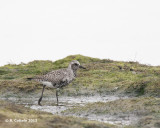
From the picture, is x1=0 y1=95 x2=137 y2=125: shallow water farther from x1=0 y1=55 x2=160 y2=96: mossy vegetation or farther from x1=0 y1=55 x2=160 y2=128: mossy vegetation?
x1=0 y1=55 x2=160 y2=96: mossy vegetation

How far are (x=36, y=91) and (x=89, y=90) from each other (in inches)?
123

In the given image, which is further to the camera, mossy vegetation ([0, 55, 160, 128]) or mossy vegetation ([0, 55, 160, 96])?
mossy vegetation ([0, 55, 160, 96])

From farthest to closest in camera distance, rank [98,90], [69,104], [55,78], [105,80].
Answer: [105,80], [98,90], [55,78], [69,104]

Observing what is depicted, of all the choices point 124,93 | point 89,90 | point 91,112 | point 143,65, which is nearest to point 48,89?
point 89,90

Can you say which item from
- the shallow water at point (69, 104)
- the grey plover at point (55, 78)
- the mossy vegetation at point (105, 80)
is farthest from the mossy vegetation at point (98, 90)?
the grey plover at point (55, 78)

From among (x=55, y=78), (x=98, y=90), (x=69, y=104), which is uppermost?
(x=55, y=78)

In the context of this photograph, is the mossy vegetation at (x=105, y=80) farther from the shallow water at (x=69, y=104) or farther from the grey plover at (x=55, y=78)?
the grey plover at (x=55, y=78)

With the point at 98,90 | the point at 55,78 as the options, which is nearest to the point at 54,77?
the point at 55,78

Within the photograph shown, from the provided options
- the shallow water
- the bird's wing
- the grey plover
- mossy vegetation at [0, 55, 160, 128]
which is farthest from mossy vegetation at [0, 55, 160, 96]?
the bird's wing

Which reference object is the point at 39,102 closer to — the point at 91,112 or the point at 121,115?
the point at 91,112

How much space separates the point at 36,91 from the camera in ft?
71.9

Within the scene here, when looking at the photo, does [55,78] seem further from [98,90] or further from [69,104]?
[98,90]

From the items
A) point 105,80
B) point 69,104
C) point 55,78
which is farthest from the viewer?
point 105,80

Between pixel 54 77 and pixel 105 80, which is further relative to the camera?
pixel 105 80
